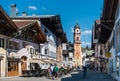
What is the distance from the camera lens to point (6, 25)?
4038cm

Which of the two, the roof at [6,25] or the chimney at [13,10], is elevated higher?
the chimney at [13,10]

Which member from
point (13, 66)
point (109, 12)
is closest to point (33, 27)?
point (13, 66)

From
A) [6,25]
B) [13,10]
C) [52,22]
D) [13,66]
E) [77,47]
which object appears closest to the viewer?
[6,25]

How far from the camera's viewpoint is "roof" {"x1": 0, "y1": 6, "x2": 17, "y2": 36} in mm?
38103

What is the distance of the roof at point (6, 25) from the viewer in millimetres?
38103

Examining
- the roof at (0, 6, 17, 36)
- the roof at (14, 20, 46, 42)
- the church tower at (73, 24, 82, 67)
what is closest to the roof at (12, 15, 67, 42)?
the roof at (14, 20, 46, 42)

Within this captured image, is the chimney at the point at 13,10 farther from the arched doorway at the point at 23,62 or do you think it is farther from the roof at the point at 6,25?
the roof at the point at 6,25

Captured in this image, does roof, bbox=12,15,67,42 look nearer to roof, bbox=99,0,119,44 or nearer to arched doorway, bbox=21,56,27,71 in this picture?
arched doorway, bbox=21,56,27,71

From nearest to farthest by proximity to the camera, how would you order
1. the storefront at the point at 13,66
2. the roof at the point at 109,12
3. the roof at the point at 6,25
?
1. the roof at the point at 109,12
2. the roof at the point at 6,25
3. the storefront at the point at 13,66

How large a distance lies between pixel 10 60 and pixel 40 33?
11.6 metres

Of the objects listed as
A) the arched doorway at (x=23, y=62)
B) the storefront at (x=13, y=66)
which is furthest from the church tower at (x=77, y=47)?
the storefront at (x=13, y=66)

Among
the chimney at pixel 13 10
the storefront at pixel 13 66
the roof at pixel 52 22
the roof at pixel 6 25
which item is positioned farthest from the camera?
the chimney at pixel 13 10

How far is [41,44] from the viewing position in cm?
5709

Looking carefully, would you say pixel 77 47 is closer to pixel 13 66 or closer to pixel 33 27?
pixel 33 27
